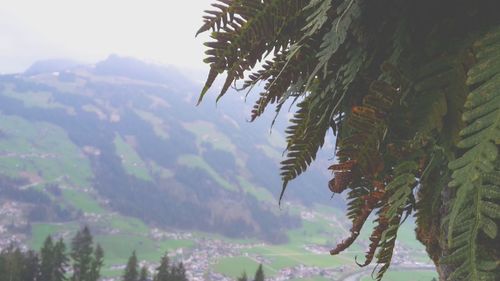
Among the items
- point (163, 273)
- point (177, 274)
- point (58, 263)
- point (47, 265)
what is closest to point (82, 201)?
point (58, 263)

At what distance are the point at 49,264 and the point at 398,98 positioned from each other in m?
54.5

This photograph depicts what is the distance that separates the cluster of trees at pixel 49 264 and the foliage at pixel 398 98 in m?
48.9

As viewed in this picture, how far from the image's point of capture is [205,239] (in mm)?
167625

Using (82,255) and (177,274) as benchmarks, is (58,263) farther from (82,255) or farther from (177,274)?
(177,274)

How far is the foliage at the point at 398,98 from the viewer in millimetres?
Answer: 992

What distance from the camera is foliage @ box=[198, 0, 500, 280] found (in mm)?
992

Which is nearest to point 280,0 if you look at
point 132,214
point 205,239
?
point 205,239

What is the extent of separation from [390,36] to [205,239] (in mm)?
170320

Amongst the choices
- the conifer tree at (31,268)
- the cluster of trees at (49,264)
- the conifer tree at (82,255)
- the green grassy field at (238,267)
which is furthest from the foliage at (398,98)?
the green grassy field at (238,267)

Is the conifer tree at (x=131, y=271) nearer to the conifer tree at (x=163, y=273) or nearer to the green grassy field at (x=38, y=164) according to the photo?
the conifer tree at (x=163, y=273)

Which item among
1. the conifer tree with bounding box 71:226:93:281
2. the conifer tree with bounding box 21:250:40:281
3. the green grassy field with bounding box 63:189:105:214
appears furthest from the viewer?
the green grassy field with bounding box 63:189:105:214

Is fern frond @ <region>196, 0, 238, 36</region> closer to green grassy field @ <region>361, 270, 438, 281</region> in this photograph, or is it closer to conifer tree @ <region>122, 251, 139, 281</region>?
conifer tree @ <region>122, 251, 139, 281</region>

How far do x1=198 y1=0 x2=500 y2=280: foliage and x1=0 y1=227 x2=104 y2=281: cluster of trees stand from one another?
48.9m

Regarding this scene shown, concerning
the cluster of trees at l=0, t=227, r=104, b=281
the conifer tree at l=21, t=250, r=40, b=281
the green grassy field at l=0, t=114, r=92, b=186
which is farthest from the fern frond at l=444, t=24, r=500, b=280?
the green grassy field at l=0, t=114, r=92, b=186
